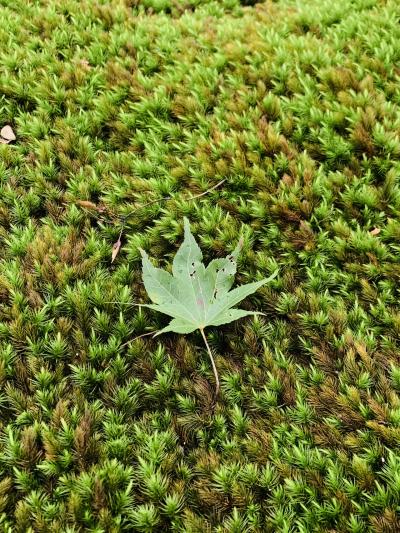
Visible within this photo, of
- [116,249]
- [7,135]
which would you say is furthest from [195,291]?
[7,135]

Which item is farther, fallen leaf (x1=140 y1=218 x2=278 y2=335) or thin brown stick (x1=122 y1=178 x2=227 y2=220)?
thin brown stick (x1=122 y1=178 x2=227 y2=220)

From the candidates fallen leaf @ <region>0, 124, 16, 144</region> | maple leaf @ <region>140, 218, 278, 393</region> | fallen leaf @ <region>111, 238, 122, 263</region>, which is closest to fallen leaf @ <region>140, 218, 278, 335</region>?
maple leaf @ <region>140, 218, 278, 393</region>

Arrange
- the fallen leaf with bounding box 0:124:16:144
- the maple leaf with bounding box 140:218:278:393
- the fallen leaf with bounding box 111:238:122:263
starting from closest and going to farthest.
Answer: the maple leaf with bounding box 140:218:278:393 < the fallen leaf with bounding box 111:238:122:263 < the fallen leaf with bounding box 0:124:16:144

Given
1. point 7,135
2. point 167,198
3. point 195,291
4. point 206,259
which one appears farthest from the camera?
point 7,135

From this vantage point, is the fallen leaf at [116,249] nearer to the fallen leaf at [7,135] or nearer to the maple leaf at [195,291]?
the maple leaf at [195,291]

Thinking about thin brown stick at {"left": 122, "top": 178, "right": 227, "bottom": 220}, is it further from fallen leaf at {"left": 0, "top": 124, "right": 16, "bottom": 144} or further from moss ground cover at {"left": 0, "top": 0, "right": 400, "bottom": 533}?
fallen leaf at {"left": 0, "top": 124, "right": 16, "bottom": 144}

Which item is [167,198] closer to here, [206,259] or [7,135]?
[206,259]
